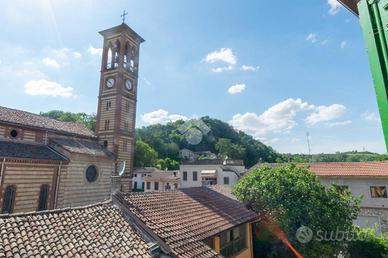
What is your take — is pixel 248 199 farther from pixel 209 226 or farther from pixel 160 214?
pixel 160 214

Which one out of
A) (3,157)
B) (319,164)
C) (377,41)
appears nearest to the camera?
(377,41)

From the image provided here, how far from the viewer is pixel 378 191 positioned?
24734 mm

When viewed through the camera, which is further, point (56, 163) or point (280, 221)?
point (56, 163)

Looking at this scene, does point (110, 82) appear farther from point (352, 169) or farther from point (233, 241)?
point (352, 169)

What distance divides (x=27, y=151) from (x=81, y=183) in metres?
4.88

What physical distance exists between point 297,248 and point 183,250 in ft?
29.1

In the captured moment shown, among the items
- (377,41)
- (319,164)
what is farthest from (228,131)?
(377,41)

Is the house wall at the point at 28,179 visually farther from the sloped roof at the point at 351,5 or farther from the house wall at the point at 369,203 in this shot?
the house wall at the point at 369,203

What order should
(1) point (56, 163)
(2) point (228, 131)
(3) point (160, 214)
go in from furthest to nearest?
(2) point (228, 131) → (1) point (56, 163) → (3) point (160, 214)

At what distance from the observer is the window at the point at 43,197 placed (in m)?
18.4

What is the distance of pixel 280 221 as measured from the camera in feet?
48.6

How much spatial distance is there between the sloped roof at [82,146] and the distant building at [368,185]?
20.0 m

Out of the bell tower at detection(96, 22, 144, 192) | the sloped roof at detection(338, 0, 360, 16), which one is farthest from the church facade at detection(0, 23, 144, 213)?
Answer: the sloped roof at detection(338, 0, 360, 16)

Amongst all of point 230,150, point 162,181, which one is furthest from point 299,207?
point 230,150
